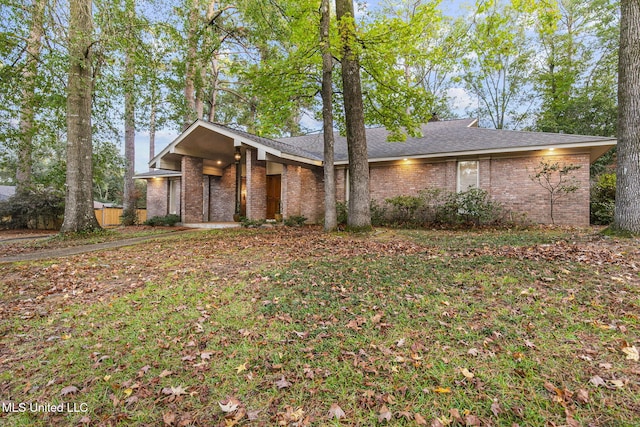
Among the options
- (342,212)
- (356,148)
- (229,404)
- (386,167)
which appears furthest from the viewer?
(386,167)

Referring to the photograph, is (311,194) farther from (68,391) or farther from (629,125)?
(68,391)

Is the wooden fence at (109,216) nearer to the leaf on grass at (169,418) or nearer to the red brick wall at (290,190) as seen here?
the red brick wall at (290,190)

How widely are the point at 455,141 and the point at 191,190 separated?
39.4 ft

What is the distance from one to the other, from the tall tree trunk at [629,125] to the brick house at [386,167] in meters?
4.66

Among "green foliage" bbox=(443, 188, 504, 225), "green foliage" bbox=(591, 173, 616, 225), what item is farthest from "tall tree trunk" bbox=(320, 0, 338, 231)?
"green foliage" bbox=(591, 173, 616, 225)

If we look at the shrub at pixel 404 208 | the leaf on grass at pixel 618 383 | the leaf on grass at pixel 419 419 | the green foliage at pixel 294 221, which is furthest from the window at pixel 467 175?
the leaf on grass at pixel 419 419

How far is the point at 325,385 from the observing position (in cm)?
231

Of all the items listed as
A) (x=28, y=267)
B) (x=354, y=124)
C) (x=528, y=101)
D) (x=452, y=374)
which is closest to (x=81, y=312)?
(x=28, y=267)

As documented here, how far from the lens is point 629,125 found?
564cm

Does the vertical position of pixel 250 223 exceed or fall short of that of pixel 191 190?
it falls short

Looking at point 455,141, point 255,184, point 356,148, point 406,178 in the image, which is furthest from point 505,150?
point 255,184

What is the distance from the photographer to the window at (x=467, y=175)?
11.8 m

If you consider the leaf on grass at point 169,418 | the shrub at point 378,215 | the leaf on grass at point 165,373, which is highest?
the shrub at point 378,215

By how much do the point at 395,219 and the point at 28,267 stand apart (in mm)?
11242
